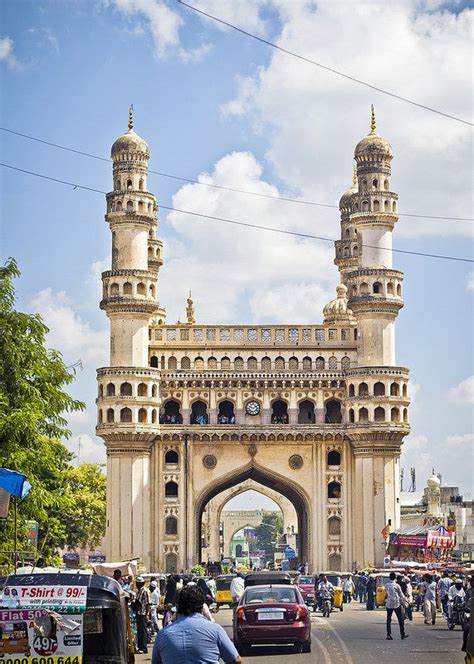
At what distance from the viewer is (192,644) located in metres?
9.97

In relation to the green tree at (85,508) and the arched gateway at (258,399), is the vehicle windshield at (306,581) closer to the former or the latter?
the arched gateway at (258,399)

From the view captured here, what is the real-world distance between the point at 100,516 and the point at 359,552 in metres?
16.0

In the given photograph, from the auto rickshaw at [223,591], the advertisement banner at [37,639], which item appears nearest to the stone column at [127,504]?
the auto rickshaw at [223,591]

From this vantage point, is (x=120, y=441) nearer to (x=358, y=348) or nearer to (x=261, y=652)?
(x=358, y=348)

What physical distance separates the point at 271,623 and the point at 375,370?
42.1 metres

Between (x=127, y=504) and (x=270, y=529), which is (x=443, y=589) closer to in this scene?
(x=127, y=504)

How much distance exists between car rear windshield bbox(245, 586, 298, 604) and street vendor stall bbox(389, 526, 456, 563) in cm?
3409

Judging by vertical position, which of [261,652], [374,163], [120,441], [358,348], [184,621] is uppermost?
[374,163]

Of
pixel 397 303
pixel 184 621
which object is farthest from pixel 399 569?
pixel 184 621

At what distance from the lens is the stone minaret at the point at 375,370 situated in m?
64.3

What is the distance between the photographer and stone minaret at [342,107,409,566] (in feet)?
211

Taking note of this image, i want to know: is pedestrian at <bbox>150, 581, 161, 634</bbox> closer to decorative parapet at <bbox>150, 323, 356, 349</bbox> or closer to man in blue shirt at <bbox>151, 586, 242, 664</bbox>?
man in blue shirt at <bbox>151, 586, 242, 664</bbox>

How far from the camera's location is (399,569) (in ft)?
169

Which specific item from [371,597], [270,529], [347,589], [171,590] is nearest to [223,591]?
[371,597]
